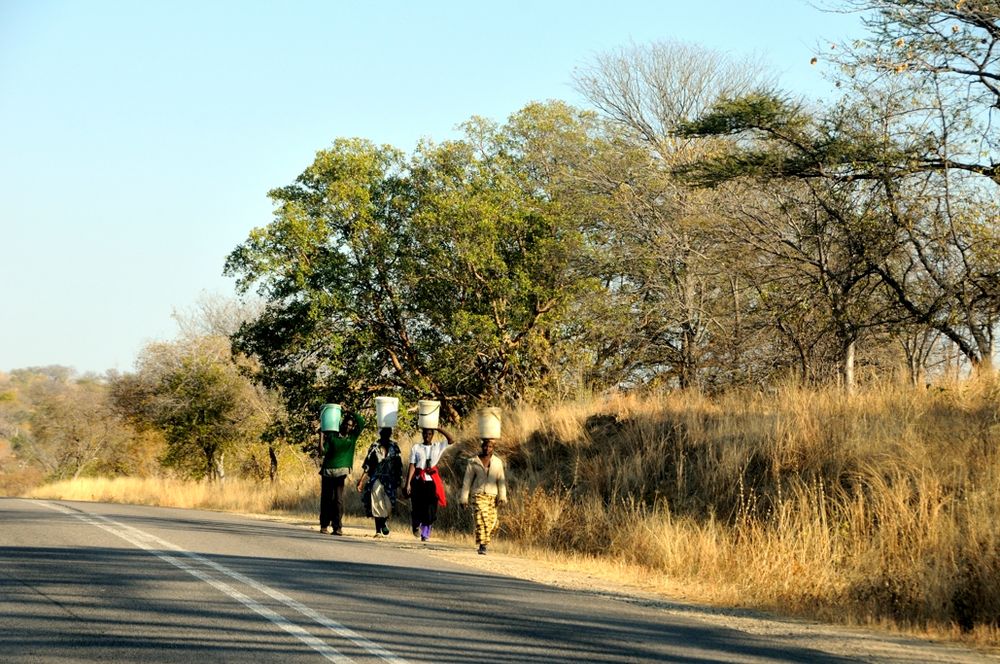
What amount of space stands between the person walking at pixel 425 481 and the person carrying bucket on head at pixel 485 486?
1088mm

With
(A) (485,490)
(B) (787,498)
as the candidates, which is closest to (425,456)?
(A) (485,490)

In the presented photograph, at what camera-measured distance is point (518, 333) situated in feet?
108

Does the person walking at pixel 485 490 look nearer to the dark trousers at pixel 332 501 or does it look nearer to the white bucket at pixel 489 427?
the white bucket at pixel 489 427

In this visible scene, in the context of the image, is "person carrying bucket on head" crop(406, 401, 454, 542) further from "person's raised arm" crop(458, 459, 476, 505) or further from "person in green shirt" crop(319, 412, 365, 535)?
"person in green shirt" crop(319, 412, 365, 535)

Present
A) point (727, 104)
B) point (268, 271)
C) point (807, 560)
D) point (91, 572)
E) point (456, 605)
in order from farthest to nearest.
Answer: point (268, 271) < point (727, 104) < point (807, 560) < point (91, 572) < point (456, 605)

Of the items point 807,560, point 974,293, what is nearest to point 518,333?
point 974,293

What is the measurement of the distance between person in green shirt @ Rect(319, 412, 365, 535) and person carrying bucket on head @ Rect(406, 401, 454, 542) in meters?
1.33

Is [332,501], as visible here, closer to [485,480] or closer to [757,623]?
[485,480]

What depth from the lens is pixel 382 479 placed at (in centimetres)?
1766

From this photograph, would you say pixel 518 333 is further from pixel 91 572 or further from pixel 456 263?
pixel 91 572

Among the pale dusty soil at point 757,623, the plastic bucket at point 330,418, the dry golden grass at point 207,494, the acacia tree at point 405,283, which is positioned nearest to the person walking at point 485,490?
the pale dusty soil at point 757,623

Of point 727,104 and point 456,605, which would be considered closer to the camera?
point 456,605

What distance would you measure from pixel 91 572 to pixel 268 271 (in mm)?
22080

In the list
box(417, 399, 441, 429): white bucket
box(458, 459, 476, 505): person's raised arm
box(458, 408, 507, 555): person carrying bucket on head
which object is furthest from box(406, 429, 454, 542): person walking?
box(458, 408, 507, 555): person carrying bucket on head
